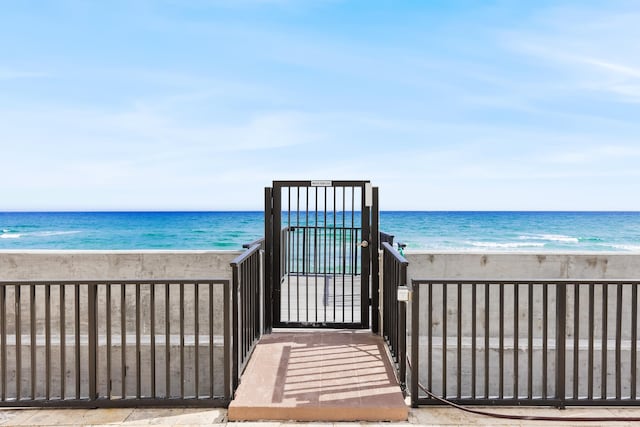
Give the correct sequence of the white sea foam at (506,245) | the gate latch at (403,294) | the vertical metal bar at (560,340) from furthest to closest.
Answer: the white sea foam at (506,245) → the gate latch at (403,294) → the vertical metal bar at (560,340)

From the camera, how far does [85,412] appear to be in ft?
9.08

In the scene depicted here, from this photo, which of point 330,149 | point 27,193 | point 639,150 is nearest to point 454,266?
point 330,149

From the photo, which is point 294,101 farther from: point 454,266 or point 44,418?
point 44,418

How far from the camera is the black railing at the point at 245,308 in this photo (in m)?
2.97

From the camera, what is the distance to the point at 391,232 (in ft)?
108

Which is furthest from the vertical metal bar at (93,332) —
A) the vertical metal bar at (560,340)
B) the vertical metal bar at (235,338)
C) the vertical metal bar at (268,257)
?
the vertical metal bar at (560,340)

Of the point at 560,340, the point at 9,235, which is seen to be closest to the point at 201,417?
the point at 560,340

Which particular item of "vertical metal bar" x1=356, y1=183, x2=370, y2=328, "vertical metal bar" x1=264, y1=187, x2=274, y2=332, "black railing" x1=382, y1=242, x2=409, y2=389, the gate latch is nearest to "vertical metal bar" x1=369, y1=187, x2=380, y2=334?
"vertical metal bar" x1=356, y1=183, x2=370, y2=328

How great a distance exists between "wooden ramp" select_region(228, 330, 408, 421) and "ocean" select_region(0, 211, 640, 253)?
22.9 metres

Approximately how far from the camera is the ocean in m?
28.4

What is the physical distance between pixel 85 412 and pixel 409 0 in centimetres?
1225

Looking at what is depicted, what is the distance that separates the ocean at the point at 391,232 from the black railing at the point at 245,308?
76.0ft

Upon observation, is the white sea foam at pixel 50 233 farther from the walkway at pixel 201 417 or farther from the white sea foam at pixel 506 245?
the walkway at pixel 201 417

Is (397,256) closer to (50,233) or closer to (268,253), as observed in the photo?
(268,253)
